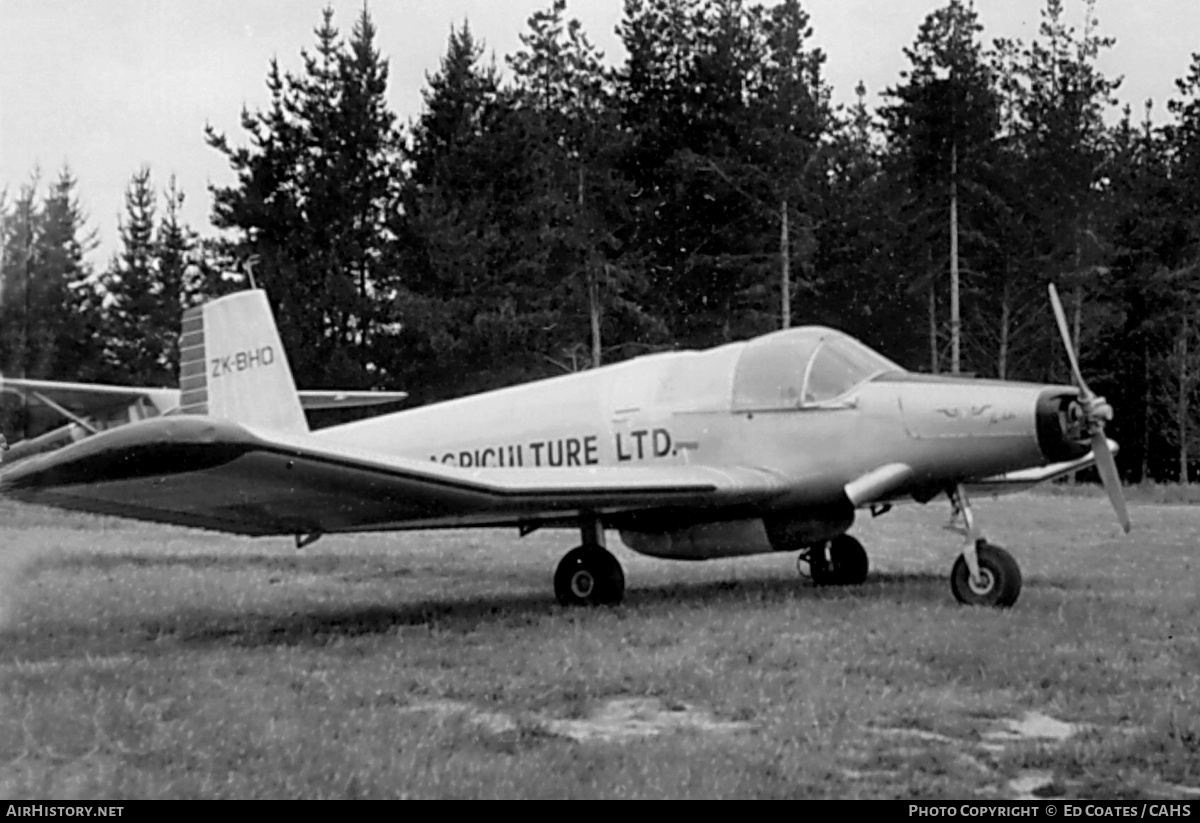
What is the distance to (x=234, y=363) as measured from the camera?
10.7 m

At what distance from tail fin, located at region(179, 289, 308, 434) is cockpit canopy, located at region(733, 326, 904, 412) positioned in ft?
13.0

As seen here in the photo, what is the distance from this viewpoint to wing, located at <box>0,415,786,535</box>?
20.6ft

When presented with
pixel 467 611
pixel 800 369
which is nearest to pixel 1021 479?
pixel 800 369

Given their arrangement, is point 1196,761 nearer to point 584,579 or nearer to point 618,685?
point 618,685

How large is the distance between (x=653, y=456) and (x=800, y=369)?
136 centimetres

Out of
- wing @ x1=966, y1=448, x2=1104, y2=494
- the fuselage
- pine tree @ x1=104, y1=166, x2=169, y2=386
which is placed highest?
pine tree @ x1=104, y1=166, x2=169, y2=386

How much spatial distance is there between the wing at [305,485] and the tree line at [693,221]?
1436 centimetres

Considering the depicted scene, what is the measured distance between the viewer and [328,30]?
15.5m

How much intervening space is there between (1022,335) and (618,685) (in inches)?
1070

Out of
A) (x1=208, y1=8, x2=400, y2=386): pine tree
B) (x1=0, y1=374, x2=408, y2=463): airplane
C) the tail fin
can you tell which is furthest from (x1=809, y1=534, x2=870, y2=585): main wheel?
(x1=208, y1=8, x2=400, y2=386): pine tree

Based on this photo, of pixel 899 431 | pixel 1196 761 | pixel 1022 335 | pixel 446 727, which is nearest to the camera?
pixel 1196 761

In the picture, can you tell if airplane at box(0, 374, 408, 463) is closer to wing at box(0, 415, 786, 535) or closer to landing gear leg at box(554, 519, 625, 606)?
landing gear leg at box(554, 519, 625, 606)

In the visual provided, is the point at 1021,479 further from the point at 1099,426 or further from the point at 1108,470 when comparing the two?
the point at 1099,426
